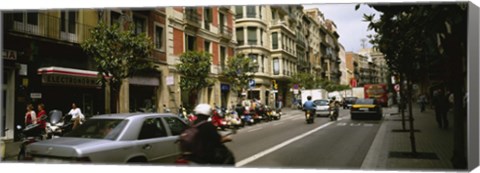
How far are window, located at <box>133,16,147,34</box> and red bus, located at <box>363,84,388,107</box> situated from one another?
215 inches

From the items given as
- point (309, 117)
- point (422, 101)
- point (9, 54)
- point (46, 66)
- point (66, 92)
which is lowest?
point (309, 117)

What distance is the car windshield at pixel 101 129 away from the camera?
211 inches

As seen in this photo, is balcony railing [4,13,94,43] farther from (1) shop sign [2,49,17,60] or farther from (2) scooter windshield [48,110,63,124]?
(2) scooter windshield [48,110,63,124]

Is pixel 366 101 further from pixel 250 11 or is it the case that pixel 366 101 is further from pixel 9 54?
pixel 9 54

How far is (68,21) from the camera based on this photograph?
361 inches

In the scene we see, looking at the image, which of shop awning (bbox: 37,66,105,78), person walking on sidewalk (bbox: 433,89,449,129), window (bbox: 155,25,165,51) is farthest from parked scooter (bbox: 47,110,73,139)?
person walking on sidewalk (bbox: 433,89,449,129)

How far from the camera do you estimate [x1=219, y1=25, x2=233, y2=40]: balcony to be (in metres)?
10.4

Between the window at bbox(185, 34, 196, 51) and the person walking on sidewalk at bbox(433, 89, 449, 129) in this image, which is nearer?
the person walking on sidewalk at bbox(433, 89, 449, 129)

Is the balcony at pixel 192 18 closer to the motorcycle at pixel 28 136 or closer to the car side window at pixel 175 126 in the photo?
the car side window at pixel 175 126

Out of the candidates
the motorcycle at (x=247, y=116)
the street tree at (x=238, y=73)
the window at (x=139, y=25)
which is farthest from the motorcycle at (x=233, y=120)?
the window at (x=139, y=25)

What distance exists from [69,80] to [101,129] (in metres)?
3.71

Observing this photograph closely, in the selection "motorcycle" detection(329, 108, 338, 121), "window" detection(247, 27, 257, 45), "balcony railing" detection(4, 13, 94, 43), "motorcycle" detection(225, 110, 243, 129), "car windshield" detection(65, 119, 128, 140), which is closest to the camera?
"car windshield" detection(65, 119, 128, 140)

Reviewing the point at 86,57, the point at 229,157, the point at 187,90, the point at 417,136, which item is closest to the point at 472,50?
the point at 417,136

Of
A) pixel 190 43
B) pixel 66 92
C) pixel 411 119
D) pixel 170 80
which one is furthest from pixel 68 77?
pixel 411 119
